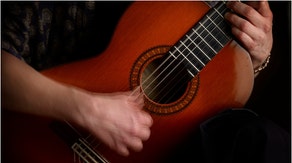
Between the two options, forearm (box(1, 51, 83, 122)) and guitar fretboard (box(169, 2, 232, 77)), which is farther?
guitar fretboard (box(169, 2, 232, 77))

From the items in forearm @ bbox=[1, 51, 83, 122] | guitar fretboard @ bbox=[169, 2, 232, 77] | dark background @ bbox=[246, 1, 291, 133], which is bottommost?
dark background @ bbox=[246, 1, 291, 133]

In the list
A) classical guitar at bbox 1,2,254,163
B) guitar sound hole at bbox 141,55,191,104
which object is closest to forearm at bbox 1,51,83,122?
classical guitar at bbox 1,2,254,163

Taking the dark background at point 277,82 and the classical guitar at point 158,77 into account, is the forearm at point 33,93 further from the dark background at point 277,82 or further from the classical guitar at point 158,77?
the dark background at point 277,82

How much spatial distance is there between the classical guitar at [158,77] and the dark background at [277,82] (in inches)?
18.6

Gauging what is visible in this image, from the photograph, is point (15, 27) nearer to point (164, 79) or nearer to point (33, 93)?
point (33, 93)

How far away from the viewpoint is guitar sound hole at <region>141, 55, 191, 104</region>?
0.92 meters

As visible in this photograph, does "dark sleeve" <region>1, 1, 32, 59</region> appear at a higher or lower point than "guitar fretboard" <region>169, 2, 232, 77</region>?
higher

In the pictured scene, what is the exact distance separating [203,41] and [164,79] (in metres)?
0.13

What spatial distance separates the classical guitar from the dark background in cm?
47

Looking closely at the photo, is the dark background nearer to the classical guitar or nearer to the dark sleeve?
the classical guitar

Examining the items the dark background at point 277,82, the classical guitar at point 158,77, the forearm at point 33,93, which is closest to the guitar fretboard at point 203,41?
the classical guitar at point 158,77

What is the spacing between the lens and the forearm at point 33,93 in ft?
2.52

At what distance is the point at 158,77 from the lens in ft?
3.07

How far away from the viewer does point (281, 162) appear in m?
0.82
